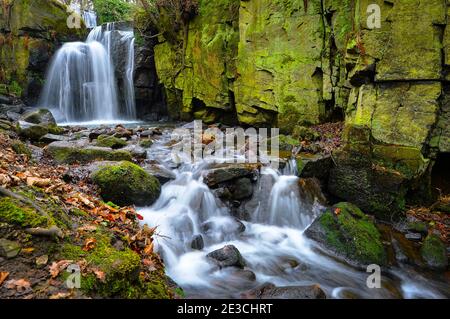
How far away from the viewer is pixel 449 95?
27.1 ft

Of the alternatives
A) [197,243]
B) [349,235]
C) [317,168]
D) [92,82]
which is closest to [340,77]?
[317,168]

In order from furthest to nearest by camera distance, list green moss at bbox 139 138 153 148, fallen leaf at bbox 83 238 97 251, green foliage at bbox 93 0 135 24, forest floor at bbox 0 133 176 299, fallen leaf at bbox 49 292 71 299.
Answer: green foliage at bbox 93 0 135 24, green moss at bbox 139 138 153 148, fallen leaf at bbox 83 238 97 251, forest floor at bbox 0 133 176 299, fallen leaf at bbox 49 292 71 299

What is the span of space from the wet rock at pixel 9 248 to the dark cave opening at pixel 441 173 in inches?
364

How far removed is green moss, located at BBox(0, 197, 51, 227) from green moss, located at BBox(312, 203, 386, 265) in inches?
196

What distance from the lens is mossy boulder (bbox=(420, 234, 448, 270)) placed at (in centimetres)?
600

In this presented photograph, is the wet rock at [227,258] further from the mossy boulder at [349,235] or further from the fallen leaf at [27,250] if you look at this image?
the fallen leaf at [27,250]

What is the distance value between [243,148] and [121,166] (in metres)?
4.71

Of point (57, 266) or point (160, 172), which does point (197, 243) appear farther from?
point (57, 266)

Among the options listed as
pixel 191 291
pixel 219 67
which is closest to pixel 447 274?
pixel 191 291

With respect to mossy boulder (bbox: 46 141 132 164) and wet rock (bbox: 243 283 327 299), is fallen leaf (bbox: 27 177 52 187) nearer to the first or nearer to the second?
wet rock (bbox: 243 283 327 299)

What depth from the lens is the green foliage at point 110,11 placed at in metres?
26.6

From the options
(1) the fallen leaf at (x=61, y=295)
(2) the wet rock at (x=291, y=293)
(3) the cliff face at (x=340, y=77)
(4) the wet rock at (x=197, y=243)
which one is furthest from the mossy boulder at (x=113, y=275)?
(3) the cliff face at (x=340, y=77)

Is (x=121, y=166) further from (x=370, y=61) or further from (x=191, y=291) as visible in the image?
(x=370, y=61)

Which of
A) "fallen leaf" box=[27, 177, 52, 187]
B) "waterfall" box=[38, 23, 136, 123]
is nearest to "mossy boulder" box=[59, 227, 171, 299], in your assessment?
"fallen leaf" box=[27, 177, 52, 187]
